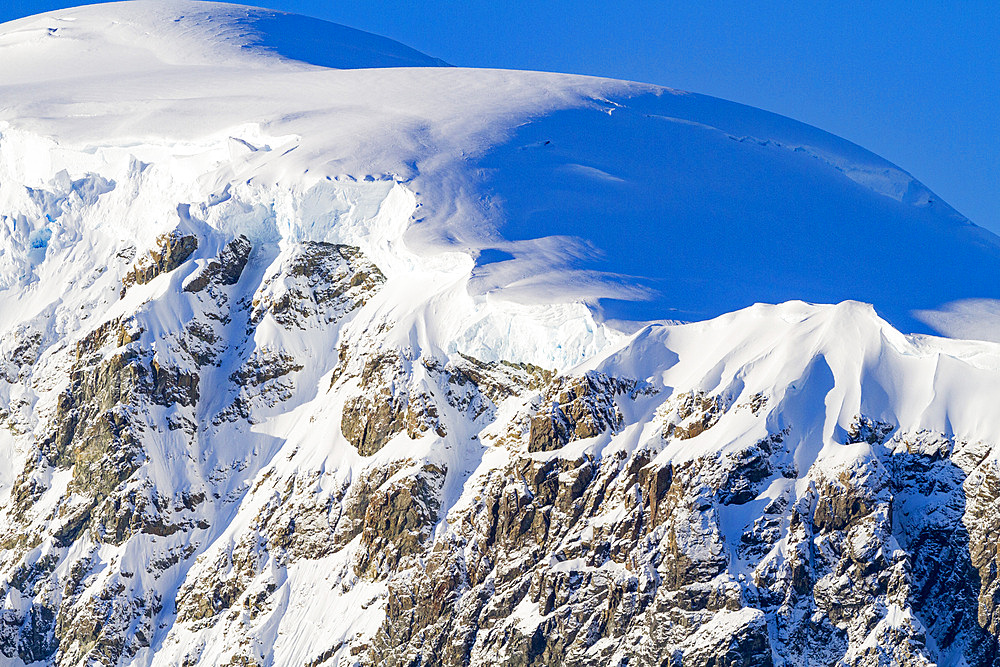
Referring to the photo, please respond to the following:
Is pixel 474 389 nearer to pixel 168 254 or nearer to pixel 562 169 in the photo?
pixel 562 169

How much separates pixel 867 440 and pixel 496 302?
74.5 feet

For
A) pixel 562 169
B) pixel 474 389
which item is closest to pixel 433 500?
pixel 474 389

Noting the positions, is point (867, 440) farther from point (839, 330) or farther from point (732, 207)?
point (732, 207)

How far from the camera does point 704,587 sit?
2790 inches

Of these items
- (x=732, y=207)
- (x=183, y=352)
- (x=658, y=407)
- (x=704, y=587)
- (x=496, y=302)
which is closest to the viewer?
(x=704, y=587)

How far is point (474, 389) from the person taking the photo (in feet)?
271

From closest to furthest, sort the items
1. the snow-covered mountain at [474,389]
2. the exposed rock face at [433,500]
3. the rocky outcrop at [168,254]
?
the exposed rock face at [433,500], the snow-covered mountain at [474,389], the rocky outcrop at [168,254]

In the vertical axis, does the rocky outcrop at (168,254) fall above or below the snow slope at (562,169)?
below

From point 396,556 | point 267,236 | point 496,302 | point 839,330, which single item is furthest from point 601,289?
point 267,236

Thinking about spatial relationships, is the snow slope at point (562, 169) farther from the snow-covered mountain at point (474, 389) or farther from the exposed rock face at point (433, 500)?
the exposed rock face at point (433, 500)

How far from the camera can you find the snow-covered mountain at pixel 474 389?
236 ft

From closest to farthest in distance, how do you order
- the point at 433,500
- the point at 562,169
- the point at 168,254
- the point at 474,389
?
the point at 433,500 → the point at 474,389 → the point at 168,254 → the point at 562,169

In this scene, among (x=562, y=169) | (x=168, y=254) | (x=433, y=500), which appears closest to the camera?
(x=433, y=500)

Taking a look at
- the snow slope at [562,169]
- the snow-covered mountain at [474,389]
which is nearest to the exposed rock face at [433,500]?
the snow-covered mountain at [474,389]
